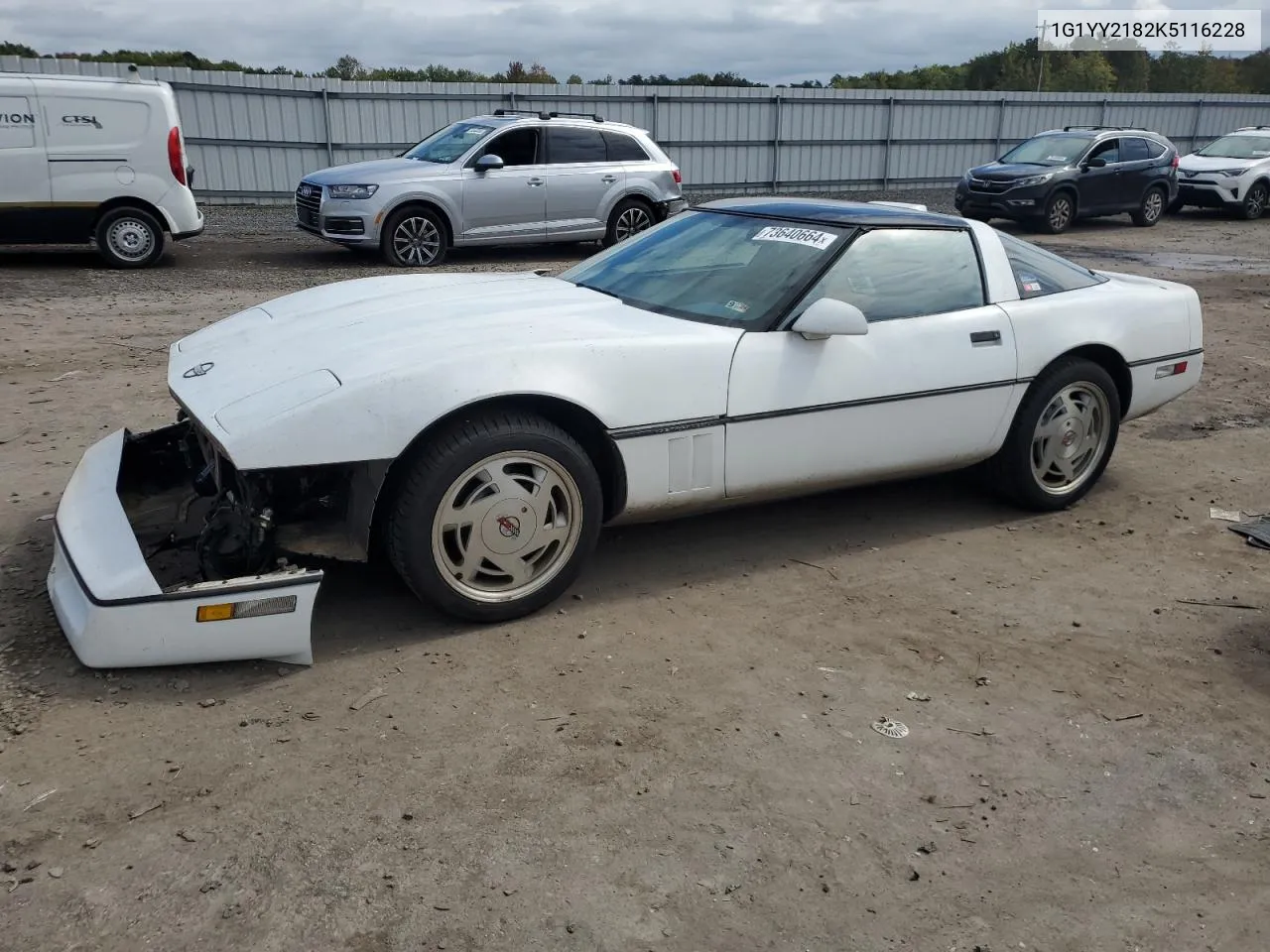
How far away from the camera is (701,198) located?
21.2 meters

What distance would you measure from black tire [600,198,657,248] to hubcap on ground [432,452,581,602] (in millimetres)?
10016

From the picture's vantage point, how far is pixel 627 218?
1374 centimetres

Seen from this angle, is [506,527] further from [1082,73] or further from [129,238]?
[1082,73]

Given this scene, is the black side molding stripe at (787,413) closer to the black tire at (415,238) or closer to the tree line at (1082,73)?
the black tire at (415,238)

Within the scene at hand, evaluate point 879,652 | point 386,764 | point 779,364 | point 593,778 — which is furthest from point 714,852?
point 779,364

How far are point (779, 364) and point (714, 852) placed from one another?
2059 mm

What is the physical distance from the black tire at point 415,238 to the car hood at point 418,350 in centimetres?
786

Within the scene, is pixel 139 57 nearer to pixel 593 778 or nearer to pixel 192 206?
pixel 192 206

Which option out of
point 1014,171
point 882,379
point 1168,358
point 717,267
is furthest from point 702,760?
point 1014,171

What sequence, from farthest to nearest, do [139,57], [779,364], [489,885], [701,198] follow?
[139,57]
[701,198]
[779,364]
[489,885]

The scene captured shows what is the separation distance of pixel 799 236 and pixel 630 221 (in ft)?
30.6

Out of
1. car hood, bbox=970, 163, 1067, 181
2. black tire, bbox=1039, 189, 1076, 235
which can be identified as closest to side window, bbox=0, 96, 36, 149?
car hood, bbox=970, 163, 1067, 181

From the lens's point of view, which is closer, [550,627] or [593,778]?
[593,778]

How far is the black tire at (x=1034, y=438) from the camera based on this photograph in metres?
5.07
